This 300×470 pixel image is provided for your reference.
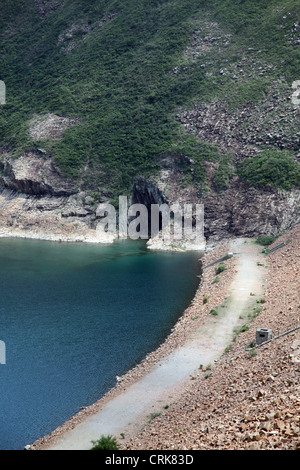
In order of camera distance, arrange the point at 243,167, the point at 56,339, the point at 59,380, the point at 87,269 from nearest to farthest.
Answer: the point at 59,380, the point at 56,339, the point at 87,269, the point at 243,167

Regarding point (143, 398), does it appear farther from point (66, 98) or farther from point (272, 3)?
point (272, 3)

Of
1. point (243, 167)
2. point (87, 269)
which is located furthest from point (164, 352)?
point (243, 167)

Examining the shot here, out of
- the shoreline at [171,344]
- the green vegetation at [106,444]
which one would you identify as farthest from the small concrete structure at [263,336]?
the green vegetation at [106,444]

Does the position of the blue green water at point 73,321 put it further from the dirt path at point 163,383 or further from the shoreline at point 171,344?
the dirt path at point 163,383

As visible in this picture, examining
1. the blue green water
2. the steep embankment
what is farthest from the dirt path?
the blue green water

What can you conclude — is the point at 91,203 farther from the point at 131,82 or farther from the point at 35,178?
the point at 131,82

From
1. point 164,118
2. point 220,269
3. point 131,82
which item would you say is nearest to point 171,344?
point 220,269
